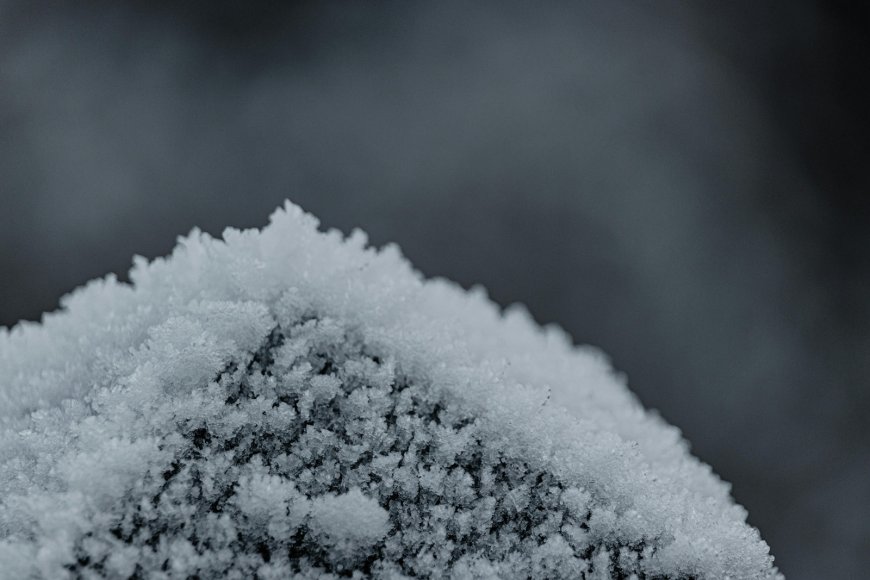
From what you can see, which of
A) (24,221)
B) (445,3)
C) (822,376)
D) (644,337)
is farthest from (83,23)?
(822,376)

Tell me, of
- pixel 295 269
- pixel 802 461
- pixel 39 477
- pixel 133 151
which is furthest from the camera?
pixel 133 151

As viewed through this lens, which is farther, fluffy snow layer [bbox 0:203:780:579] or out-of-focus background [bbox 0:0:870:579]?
out-of-focus background [bbox 0:0:870:579]

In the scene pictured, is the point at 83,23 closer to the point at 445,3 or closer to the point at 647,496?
the point at 445,3

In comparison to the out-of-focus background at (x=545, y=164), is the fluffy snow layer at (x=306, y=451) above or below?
below

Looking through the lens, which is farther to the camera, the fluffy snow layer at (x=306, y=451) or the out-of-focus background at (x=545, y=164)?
the out-of-focus background at (x=545, y=164)

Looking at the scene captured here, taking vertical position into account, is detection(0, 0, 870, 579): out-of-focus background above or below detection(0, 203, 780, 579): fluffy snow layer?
above
